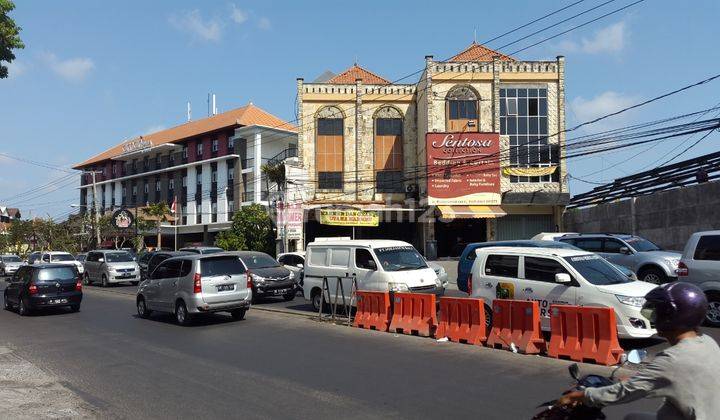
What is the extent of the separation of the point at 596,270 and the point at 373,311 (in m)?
5.05

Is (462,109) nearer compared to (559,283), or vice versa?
(559,283)

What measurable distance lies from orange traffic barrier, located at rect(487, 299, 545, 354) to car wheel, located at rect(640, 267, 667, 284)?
267 inches

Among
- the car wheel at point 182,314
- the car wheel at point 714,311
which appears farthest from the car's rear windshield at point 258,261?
the car wheel at point 714,311

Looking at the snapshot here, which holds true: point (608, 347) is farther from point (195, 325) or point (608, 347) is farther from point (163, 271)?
point (163, 271)

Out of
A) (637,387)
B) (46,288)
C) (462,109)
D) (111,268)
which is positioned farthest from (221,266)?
(462,109)

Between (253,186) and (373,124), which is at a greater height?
(373,124)

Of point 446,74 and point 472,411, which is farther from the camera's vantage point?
point 446,74

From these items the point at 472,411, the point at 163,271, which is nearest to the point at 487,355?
the point at 472,411

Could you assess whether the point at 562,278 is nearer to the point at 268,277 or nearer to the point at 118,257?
the point at 268,277

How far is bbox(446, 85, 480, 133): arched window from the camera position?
40688mm

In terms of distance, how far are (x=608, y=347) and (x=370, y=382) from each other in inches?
147

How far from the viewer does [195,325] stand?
15211mm

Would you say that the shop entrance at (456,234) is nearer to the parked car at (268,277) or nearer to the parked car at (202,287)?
the parked car at (268,277)

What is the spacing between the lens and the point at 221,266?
15.4 meters
